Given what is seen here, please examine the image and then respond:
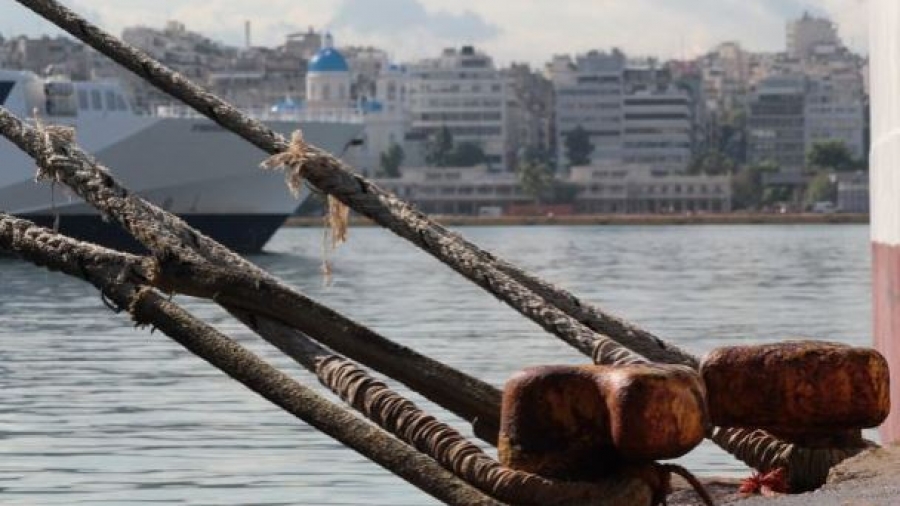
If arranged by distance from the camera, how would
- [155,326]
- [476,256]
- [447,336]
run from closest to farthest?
[155,326], [476,256], [447,336]

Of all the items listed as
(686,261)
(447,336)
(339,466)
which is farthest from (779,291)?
(339,466)

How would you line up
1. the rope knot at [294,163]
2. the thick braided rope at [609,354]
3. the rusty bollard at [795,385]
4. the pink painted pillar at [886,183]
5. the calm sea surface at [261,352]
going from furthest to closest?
the calm sea surface at [261,352] < the pink painted pillar at [886,183] < the rope knot at [294,163] < the thick braided rope at [609,354] < the rusty bollard at [795,385]

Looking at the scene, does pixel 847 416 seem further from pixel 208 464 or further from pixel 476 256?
pixel 208 464

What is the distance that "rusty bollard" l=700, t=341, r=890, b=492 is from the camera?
9789mm

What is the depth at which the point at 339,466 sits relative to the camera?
1705cm

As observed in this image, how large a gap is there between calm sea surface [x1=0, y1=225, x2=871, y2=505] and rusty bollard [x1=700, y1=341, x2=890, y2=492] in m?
4.68

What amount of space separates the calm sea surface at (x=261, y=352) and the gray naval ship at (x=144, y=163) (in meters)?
2.64

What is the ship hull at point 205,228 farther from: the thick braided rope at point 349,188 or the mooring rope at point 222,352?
the mooring rope at point 222,352

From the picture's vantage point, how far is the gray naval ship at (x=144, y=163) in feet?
253

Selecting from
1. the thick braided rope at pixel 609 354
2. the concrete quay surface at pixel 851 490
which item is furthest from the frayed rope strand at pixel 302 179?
the concrete quay surface at pixel 851 490

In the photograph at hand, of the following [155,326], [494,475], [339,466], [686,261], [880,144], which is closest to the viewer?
[494,475]

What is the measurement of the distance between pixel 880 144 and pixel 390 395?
5.21 m

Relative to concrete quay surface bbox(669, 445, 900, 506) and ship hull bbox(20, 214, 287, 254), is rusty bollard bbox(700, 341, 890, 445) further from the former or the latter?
ship hull bbox(20, 214, 287, 254)

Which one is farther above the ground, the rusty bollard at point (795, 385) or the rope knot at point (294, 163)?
the rope knot at point (294, 163)
